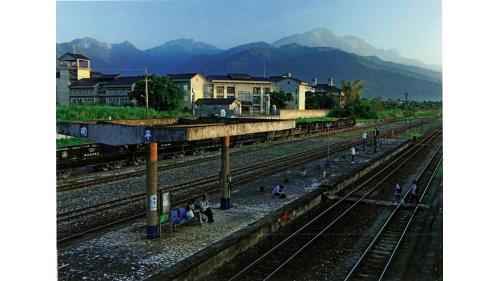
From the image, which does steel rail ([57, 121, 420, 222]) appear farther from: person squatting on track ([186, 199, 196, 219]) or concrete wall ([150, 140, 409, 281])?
concrete wall ([150, 140, 409, 281])

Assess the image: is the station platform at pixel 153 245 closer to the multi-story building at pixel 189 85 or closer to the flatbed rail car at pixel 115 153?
the flatbed rail car at pixel 115 153

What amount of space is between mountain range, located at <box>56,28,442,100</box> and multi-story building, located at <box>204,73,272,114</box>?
249cm

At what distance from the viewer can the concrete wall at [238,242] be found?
956 cm

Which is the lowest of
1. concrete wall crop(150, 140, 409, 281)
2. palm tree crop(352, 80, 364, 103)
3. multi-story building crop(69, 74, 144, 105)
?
concrete wall crop(150, 140, 409, 281)

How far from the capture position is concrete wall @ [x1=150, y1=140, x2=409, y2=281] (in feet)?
31.4

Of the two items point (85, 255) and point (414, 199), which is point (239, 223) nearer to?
point (85, 255)

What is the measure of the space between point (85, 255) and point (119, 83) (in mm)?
42839

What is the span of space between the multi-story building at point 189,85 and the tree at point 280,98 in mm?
8798

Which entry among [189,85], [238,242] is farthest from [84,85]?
[238,242]

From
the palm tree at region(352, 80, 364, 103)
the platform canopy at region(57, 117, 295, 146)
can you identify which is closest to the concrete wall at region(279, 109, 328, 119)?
the palm tree at region(352, 80, 364, 103)

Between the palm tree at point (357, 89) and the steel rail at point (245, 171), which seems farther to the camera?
the palm tree at point (357, 89)

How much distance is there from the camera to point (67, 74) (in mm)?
44781

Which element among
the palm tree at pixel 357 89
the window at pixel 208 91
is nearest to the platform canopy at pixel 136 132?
the palm tree at pixel 357 89

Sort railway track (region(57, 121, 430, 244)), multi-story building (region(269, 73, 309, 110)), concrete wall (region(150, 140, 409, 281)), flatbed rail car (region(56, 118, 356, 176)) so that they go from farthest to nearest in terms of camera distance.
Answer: multi-story building (region(269, 73, 309, 110))
flatbed rail car (region(56, 118, 356, 176))
railway track (region(57, 121, 430, 244))
concrete wall (region(150, 140, 409, 281))
